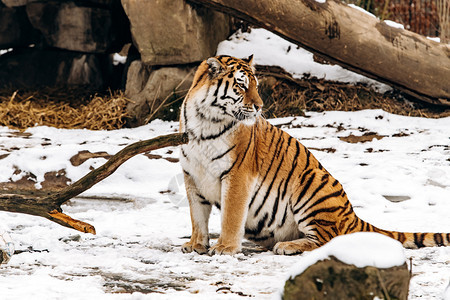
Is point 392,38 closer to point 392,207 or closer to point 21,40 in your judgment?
point 392,207

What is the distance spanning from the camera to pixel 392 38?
7508mm

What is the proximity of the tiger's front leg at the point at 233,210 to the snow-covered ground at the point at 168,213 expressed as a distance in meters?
0.10

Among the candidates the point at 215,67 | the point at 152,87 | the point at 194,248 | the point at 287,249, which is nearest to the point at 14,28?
the point at 152,87

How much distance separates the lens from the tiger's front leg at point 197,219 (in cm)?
400

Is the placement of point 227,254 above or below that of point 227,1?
below

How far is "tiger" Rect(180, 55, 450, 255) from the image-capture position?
388 cm

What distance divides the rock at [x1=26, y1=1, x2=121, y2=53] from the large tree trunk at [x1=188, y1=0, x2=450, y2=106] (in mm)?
2108

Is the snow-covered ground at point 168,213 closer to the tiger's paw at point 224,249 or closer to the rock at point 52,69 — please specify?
the tiger's paw at point 224,249

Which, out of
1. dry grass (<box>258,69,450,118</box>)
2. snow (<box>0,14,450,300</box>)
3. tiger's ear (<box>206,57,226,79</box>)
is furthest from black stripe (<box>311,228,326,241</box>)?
dry grass (<box>258,69,450,118</box>)

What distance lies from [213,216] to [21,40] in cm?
570

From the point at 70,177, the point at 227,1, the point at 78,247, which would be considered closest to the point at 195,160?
the point at 78,247

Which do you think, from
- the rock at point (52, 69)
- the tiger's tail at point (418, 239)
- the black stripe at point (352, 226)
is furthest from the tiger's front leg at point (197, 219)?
the rock at point (52, 69)

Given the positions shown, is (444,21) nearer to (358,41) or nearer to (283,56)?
(358,41)

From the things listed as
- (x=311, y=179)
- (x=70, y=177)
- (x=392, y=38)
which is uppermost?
(x=392, y=38)
